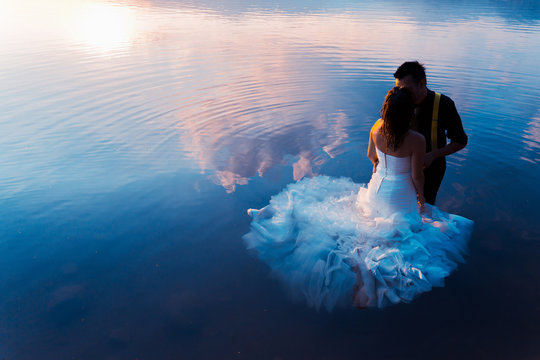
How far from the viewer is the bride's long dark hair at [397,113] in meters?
3.20

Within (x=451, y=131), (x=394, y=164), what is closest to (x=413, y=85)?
(x=451, y=131)

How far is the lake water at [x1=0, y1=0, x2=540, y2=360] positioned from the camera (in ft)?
10.7

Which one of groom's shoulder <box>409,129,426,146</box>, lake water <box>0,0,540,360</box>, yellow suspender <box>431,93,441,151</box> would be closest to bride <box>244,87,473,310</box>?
groom's shoulder <box>409,129,426,146</box>

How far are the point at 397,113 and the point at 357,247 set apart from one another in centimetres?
156

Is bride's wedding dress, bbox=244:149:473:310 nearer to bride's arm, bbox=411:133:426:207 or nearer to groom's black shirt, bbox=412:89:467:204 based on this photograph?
bride's arm, bbox=411:133:426:207

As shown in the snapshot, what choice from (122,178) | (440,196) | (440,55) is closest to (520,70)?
(440,55)

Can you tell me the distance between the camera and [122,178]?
6.09m

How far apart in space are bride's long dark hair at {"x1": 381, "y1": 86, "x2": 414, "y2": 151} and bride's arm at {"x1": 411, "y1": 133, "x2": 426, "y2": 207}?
A: 17 centimetres

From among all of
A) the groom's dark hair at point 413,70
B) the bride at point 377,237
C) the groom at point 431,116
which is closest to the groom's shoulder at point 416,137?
the bride at point 377,237

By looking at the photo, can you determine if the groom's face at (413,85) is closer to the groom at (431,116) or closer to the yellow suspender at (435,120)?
the groom at (431,116)

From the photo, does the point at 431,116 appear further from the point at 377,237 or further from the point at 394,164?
the point at 377,237

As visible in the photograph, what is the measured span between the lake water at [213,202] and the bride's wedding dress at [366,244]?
184mm

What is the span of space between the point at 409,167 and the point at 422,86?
0.90m

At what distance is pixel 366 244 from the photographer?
3879 millimetres
